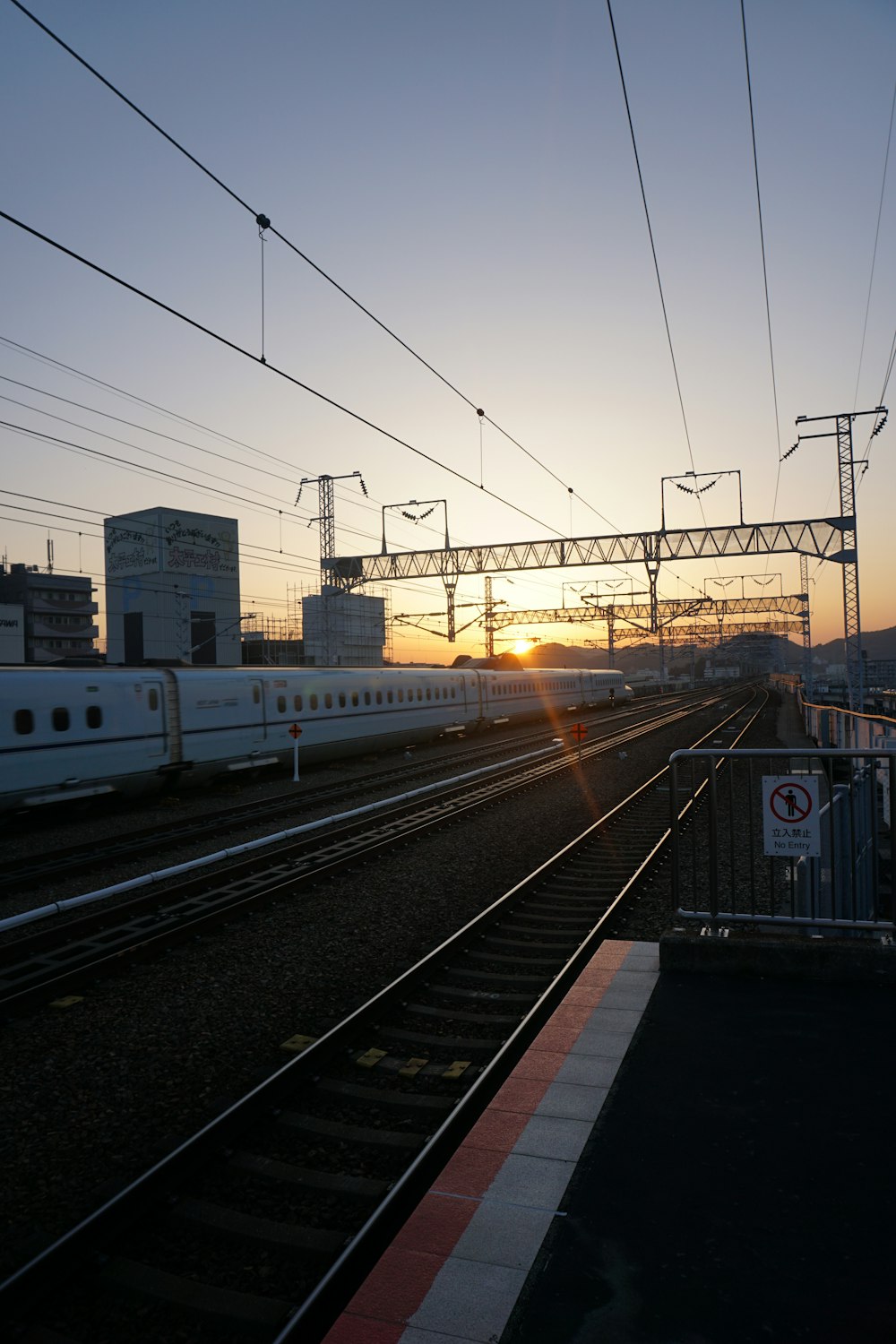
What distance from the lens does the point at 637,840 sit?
13531 mm

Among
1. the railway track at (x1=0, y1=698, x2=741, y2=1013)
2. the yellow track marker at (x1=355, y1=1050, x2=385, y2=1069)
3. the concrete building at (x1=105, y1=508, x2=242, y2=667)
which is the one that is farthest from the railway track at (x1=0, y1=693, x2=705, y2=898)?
the concrete building at (x1=105, y1=508, x2=242, y2=667)

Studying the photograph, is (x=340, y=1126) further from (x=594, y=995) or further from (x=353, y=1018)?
(x=594, y=995)

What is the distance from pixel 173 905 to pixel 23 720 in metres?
6.47

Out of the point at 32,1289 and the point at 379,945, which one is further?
the point at 379,945

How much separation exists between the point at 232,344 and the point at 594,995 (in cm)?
1055

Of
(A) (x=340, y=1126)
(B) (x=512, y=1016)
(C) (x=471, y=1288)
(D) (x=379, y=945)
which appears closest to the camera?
(C) (x=471, y=1288)

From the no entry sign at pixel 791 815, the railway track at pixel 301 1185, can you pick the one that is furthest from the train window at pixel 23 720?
the no entry sign at pixel 791 815

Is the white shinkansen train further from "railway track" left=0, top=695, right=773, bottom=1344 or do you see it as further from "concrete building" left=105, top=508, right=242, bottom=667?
"concrete building" left=105, top=508, right=242, bottom=667

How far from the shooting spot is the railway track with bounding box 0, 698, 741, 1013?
7.54m

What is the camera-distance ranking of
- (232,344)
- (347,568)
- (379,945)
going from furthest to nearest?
(347,568)
(232,344)
(379,945)

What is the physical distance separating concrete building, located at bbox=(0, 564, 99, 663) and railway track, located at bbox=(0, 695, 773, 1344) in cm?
9020

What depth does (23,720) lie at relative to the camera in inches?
576

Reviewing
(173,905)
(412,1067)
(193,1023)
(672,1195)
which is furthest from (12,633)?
(672,1195)

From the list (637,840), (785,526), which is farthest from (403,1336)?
(785,526)
